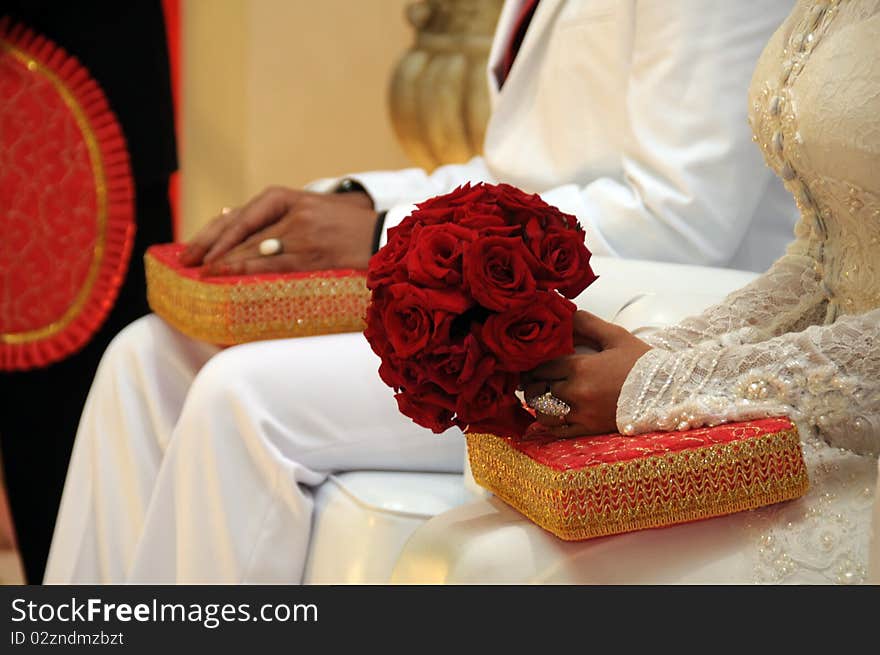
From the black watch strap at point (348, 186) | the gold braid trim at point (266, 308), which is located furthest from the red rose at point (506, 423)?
the black watch strap at point (348, 186)

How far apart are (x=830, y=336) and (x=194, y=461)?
78 centimetres

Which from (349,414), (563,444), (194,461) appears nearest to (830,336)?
(563,444)

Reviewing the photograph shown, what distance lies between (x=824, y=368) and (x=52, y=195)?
167cm

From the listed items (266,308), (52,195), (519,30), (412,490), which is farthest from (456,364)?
(52,195)

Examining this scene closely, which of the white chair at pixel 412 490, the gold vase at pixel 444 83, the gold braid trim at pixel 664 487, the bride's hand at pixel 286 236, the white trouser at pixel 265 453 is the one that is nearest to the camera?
the gold braid trim at pixel 664 487

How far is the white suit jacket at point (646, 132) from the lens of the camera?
151 cm

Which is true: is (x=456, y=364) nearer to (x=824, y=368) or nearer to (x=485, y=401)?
(x=485, y=401)

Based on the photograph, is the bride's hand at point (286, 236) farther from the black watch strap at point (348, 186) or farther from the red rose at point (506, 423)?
the red rose at point (506, 423)

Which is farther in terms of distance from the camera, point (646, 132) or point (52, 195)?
point (52, 195)

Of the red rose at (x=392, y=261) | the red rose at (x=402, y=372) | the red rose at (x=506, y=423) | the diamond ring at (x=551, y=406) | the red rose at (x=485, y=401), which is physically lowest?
the red rose at (x=506, y=423)

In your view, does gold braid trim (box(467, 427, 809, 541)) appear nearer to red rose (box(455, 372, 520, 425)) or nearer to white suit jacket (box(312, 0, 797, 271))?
red rose (box(455, 372, 520, 425))

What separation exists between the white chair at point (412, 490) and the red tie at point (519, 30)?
1.76ft

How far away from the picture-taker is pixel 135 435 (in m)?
1.66

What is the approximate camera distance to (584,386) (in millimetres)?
975
